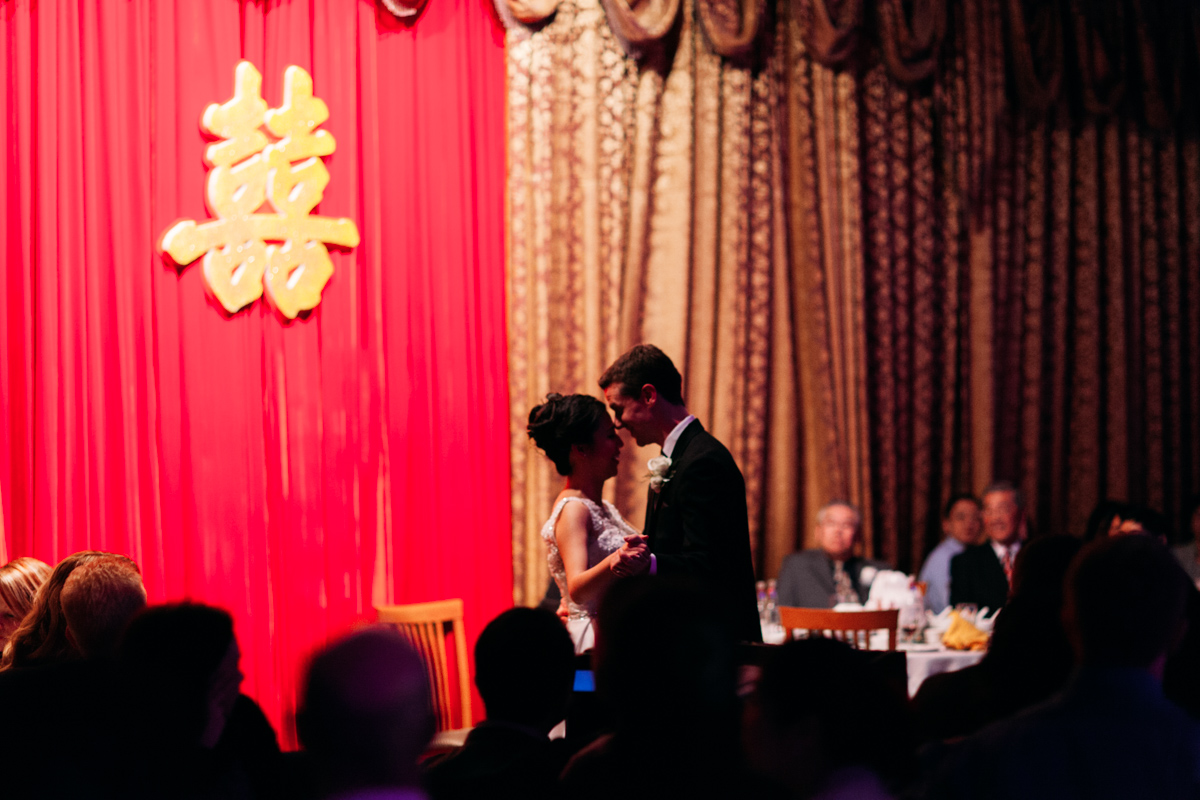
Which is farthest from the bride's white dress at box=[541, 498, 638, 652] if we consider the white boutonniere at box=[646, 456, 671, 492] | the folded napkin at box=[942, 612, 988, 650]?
the folded napkin at box=[942, 612, 988, 650]

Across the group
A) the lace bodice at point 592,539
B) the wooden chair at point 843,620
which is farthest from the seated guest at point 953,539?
the lace bodice at point 592,539

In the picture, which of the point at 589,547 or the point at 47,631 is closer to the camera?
the point at 47,631

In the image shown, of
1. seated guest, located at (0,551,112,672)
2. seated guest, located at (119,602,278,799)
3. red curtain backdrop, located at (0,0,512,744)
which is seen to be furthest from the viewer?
red curtain backdrop, located at (0,0,512,744)

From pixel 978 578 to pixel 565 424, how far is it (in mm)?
3007

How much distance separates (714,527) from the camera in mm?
2584

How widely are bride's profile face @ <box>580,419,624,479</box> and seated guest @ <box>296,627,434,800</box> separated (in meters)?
1.81

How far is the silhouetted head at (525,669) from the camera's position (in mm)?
1558

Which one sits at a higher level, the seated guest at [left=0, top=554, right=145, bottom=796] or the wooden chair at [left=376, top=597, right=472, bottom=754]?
the seated guest at [left=0, top=554, right=145, bottom=796]

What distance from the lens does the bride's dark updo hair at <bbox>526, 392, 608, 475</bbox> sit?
9.45ft

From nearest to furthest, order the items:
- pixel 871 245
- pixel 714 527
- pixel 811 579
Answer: pixel 714 527, pixel 811 579, pixel 871 245

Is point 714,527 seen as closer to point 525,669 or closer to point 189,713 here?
point 525,669

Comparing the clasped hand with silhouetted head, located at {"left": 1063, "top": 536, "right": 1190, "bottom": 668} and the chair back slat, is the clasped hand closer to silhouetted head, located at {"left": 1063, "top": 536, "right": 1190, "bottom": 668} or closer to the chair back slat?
silhouetted head, located at {"left": 1063, "top": 536, "right": 1190, "bottom": 668}

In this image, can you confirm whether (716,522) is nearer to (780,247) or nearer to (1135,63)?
(780,247)

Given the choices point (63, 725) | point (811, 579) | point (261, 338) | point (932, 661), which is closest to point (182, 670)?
point (63, 725)
